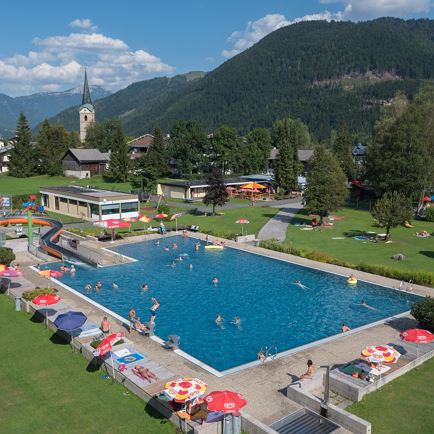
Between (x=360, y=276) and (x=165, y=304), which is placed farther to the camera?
(x=360, y=276)

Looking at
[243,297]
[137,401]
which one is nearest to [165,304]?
[243,297]

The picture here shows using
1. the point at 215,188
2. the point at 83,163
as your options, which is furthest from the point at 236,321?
the point at 83,163

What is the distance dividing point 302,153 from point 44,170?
54.7 meters

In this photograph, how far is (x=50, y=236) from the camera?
4191 centimetres

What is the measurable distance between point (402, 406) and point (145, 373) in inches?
359

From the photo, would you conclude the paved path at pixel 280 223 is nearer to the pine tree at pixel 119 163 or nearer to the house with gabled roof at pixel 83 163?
the pine tree at pixel 119 163

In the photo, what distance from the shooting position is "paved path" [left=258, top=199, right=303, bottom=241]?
44.2m

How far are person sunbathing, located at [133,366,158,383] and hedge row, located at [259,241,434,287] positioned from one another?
20.1 metres

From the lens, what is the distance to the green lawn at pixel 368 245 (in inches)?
1387

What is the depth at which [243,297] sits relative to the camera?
2859 cm

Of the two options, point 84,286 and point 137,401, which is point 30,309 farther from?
point 137,401

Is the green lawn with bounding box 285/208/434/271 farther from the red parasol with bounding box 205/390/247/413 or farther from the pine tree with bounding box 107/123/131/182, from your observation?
the pine tree with bounding box 107/123/131/182

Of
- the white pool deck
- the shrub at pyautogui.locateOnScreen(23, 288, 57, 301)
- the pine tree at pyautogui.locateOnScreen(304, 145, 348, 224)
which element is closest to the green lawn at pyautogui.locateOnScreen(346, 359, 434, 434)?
the white pool deck

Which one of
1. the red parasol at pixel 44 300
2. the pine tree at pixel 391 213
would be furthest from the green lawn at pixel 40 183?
the red parasol at pixel 44 300
